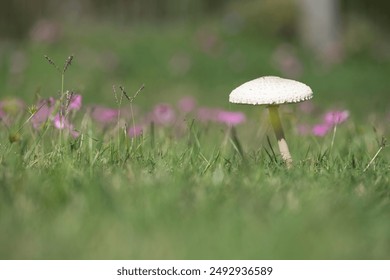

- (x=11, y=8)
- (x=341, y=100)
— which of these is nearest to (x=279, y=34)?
(x=341, y=100)

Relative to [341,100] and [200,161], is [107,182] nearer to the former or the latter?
[200,161]

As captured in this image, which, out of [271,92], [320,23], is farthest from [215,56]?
[271,92]

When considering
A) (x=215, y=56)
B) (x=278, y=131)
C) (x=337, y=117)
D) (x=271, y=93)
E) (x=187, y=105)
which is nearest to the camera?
(x=271, y=93)

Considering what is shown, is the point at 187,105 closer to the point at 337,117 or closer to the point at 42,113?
the point at 42,113

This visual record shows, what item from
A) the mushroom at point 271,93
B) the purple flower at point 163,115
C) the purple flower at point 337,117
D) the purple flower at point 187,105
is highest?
the mushroom at point 271,93

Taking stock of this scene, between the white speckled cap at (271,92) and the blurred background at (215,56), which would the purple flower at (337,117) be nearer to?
the white speckled cap at (271,92)

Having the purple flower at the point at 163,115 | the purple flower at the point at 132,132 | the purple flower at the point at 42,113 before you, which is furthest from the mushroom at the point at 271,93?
the purple flower at the point at 163,115

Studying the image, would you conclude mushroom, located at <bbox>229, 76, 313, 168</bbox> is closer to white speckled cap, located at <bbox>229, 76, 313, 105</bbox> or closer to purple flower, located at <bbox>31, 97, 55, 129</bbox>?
white speckled cap, located at <bbox>229, 76, 313, 105</bbox>
